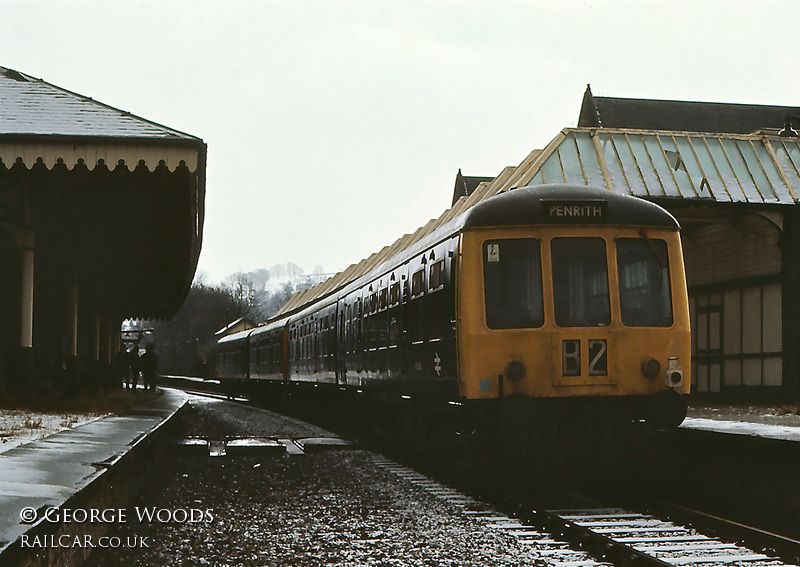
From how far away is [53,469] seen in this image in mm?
6680

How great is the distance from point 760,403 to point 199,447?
1147 centimetres

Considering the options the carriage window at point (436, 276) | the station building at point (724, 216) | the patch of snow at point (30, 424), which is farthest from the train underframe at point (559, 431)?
the station building at point (724, 216)

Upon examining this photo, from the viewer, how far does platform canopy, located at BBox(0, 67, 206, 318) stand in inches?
468

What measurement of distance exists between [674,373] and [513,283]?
1.73 m

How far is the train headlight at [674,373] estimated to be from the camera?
385 inches

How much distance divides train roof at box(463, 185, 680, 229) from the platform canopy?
3828 mm

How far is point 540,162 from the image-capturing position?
64.3 feet

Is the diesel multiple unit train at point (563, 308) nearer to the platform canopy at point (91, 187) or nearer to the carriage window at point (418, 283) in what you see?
the carriage window at point (418, 283)

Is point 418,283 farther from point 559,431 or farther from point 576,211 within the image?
point 559,431

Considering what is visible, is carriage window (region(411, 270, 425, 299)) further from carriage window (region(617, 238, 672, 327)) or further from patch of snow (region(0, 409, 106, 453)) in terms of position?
patch of snow (region(0, 409, 106, 453))

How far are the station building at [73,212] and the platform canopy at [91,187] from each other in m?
0.01

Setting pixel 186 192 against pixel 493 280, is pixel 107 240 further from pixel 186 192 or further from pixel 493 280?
pixel 493 280

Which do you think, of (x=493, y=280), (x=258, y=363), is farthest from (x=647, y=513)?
(x=258, y=363)

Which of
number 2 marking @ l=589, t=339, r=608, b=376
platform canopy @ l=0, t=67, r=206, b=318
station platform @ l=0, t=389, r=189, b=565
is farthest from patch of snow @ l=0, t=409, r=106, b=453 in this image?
number 2 marking @ l=589, t=339, r=608, b=376
